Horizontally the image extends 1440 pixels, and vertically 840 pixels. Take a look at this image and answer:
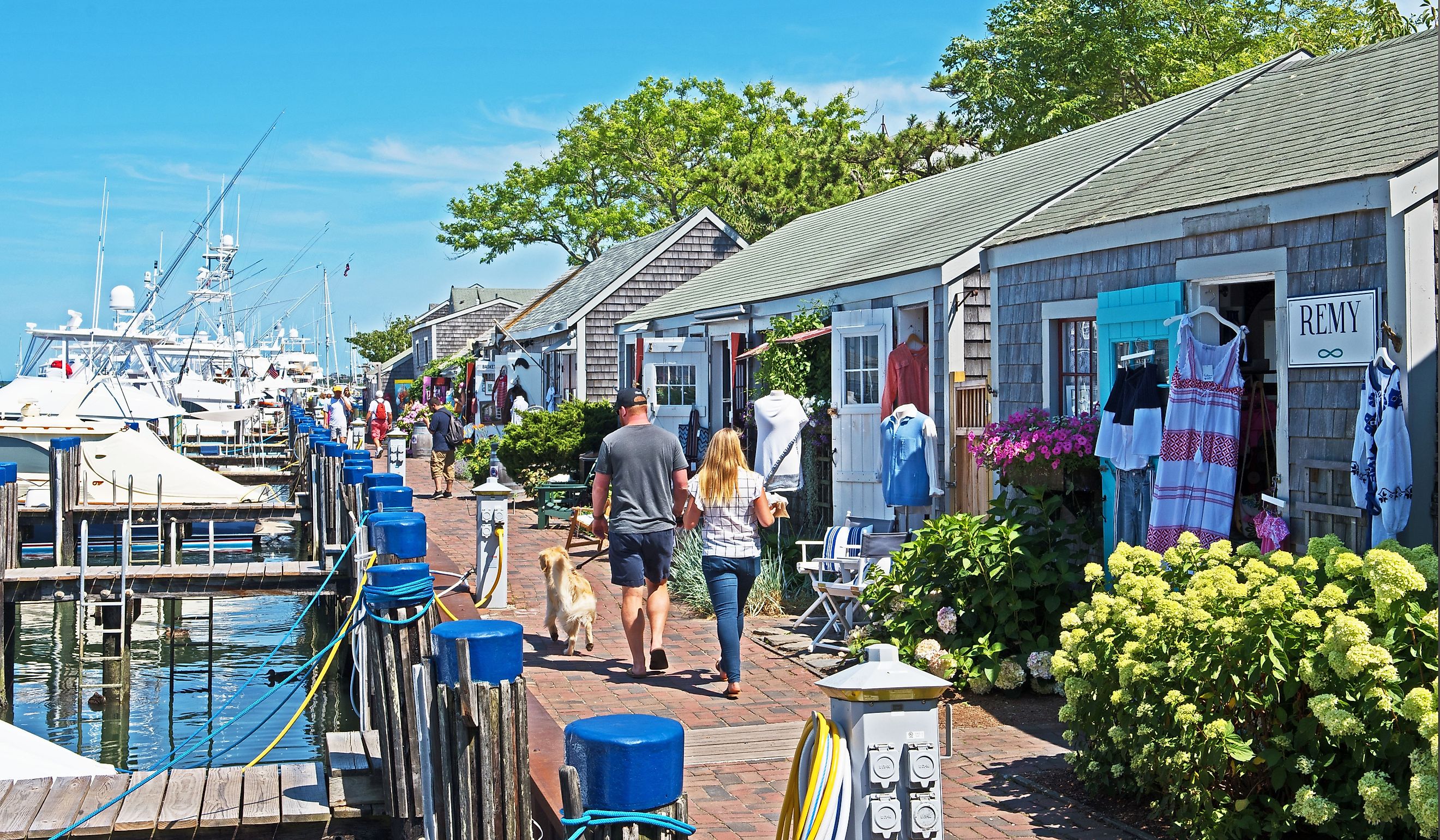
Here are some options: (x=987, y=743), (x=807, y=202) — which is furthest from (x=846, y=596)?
(x=807, y=202)

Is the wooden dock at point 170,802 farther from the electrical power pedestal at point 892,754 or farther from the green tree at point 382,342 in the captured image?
the green tree at point 382,342

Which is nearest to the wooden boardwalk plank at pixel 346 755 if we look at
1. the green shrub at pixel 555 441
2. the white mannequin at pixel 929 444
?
the white mannequin at pixel 929 444

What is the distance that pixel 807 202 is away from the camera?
36.8 metres

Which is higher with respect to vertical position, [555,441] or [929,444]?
[929,444]

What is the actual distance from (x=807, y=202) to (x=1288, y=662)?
32.6 m

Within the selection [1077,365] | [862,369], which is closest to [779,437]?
[862,369]

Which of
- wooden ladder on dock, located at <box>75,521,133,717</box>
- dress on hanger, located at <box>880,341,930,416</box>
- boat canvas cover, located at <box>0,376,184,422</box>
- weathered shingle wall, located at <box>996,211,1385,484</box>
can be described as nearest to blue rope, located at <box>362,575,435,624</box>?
weathered shingle wall, located at <box>996,211,1385,484</box>

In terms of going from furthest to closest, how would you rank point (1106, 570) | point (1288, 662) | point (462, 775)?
point (1106, 570)
point (1288, 662)
point (462, 775)

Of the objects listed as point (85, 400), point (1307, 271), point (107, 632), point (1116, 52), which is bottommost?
point (107, 632)

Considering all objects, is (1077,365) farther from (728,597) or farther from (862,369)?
(728,597)

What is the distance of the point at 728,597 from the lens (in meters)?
8.17

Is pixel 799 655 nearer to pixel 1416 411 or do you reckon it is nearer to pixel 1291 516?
pixel 1291 516

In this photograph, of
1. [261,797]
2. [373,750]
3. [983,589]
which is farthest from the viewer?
[983,589]

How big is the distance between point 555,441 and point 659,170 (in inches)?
1109
